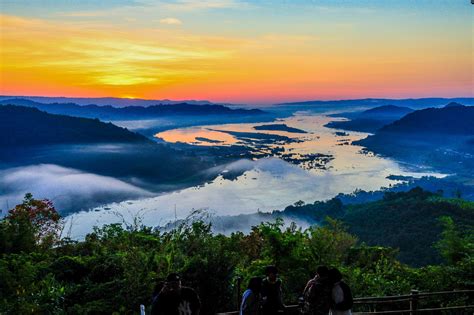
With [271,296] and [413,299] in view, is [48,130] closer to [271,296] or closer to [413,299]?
[413,299]

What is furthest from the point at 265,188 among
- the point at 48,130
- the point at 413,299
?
the point at 413,299

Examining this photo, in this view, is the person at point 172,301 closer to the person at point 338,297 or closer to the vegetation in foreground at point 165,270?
the person at point 338,297

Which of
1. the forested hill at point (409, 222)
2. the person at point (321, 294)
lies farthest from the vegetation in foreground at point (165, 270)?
the forested hill at point (409, 222)

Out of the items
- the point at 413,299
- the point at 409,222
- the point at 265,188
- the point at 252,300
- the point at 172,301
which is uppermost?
the point at 172,301

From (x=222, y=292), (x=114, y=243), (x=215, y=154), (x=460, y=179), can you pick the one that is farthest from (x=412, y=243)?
(x=215, y=154)

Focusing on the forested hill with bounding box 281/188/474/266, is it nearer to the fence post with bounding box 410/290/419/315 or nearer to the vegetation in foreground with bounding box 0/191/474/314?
the vegetation in foreground with bounding box 0/191/474/314

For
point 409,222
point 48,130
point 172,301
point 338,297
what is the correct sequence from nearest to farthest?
point 172,301 → point 338,297 → point 409,222 → point 48,130

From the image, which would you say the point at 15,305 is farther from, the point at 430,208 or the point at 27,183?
the point at 27,183

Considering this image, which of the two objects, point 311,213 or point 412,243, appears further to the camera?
point 311,213
